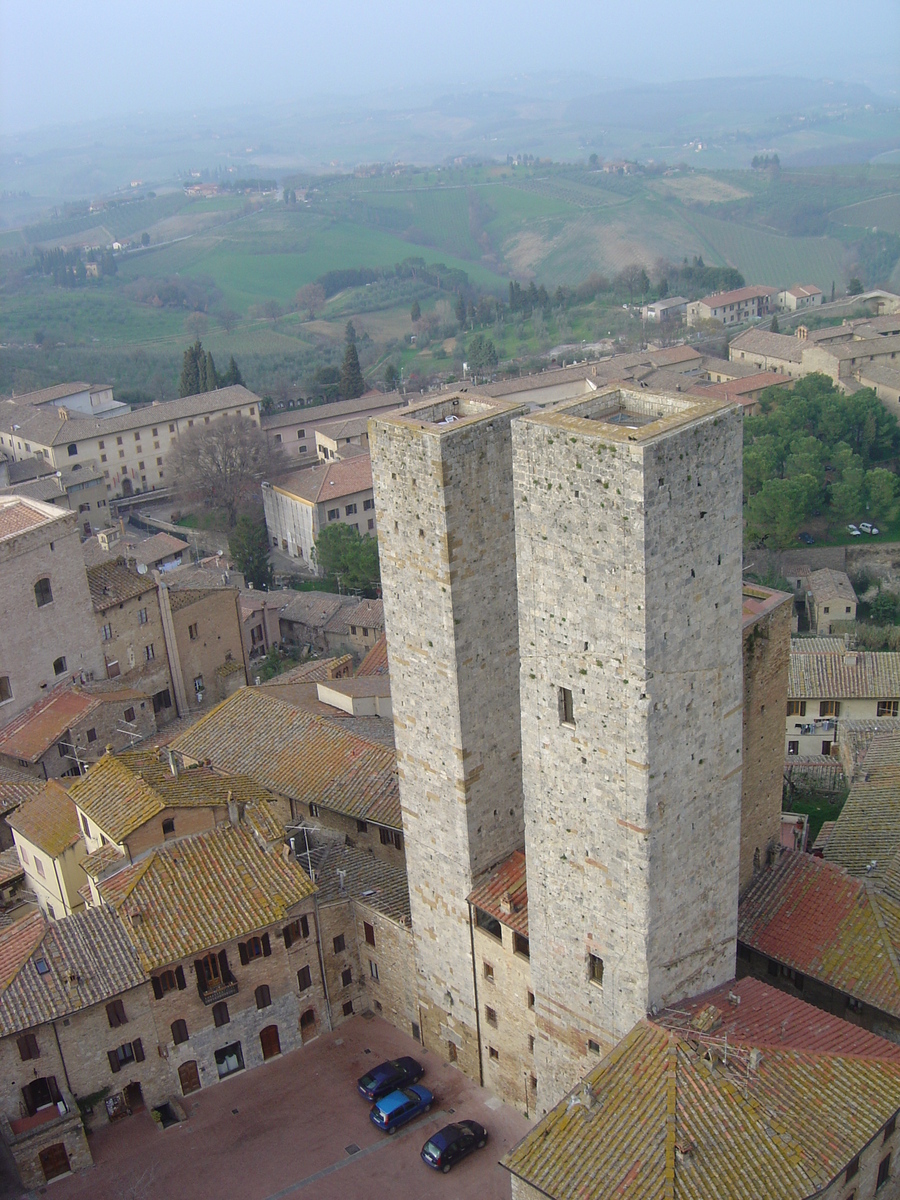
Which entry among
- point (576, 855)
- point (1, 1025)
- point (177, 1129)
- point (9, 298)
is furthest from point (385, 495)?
point (9, 298)

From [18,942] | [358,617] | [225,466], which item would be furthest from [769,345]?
[18,942]

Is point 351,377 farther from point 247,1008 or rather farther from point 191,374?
point 247,1008

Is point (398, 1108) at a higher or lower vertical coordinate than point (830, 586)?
higher

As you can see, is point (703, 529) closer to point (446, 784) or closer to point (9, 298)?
point (446, 784)

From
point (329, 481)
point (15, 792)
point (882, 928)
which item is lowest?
point (329, 481)

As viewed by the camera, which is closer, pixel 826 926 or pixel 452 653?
pixel 452 653

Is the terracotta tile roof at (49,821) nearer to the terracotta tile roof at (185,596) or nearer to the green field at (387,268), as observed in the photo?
the terracotta tile roof at (185,596)
